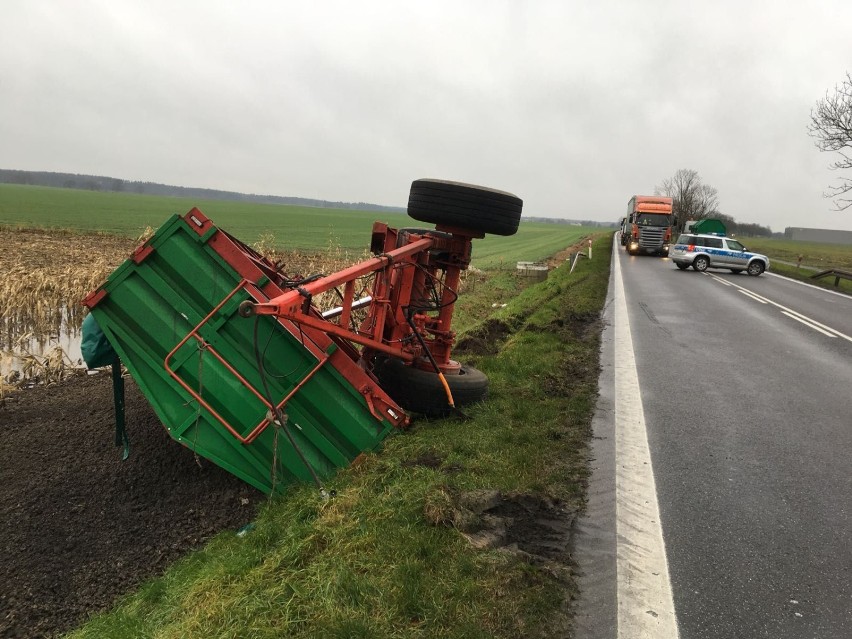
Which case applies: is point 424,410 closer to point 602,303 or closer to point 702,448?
point 702,448

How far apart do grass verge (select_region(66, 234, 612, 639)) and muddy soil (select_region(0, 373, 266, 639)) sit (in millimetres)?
324

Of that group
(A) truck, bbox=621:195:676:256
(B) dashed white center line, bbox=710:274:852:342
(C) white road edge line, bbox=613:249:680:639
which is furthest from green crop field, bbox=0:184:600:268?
(B) dashed white center line, bbox=710:274:852:342

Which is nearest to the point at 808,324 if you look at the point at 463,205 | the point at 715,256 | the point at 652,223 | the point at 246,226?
the point at 463,205

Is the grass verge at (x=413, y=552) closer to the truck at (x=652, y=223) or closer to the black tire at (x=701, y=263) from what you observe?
the black tire at (x=701, y=263)

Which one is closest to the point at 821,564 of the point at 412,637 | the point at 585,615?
the point at 585,615

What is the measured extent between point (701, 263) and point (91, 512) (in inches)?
1026

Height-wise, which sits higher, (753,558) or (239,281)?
(239,281)

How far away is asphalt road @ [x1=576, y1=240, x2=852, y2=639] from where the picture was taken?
2.76 meters

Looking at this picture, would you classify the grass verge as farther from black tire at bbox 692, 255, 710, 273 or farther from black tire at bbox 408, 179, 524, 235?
black tire at bbox 692, 255, 710, 273

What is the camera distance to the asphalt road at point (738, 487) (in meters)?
2.76

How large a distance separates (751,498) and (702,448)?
88cm

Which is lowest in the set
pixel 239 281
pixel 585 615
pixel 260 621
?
pixel 260 621

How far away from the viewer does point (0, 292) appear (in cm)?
1082

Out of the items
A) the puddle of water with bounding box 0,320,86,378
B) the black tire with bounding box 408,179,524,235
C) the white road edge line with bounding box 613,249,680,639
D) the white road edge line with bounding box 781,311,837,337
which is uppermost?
the black tire with bounding box 408,179,524,235
